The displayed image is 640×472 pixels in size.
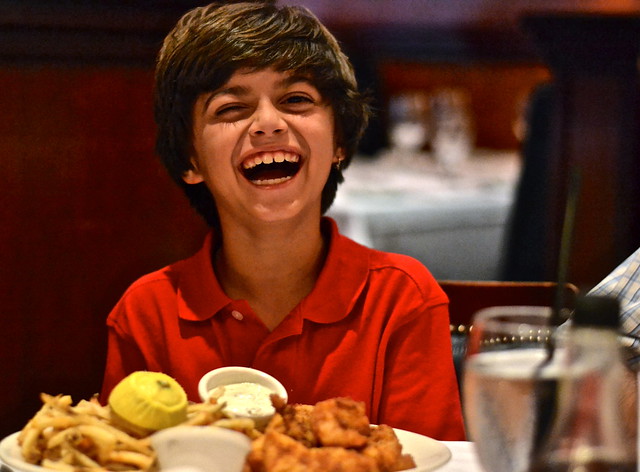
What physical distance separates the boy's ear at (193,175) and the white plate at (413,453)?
86 centimetres

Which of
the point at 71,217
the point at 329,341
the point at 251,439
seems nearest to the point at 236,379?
the point at 251,439

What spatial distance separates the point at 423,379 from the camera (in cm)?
183

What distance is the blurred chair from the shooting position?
2.02 m

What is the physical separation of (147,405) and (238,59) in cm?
81

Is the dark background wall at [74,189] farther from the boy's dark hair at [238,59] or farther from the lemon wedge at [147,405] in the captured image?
the lemon wedge at [147,405]

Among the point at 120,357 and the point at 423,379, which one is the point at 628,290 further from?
the point at 120,357

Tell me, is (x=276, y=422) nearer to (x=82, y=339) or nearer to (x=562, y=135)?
(x=82, y=339)

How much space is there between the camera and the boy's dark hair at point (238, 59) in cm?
179

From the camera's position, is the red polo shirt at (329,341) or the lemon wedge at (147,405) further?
the red polo shirt at (329,341)

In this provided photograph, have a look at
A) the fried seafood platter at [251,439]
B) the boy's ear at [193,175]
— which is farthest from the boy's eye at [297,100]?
the fried seafood platter at [251,439]

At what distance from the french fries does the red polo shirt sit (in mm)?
601

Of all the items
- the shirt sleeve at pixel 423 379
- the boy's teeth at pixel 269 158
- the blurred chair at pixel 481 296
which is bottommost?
the shirt sleeve at pixel 423 379

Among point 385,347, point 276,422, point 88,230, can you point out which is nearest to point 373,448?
point 276,422

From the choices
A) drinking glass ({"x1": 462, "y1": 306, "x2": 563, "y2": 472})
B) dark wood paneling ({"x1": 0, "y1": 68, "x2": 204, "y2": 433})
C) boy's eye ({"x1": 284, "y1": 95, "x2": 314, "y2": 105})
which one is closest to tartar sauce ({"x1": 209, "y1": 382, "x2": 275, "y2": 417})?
drinking glass ({"x1": 462, "y1": 306, "x2": 563, "y2": 472})
